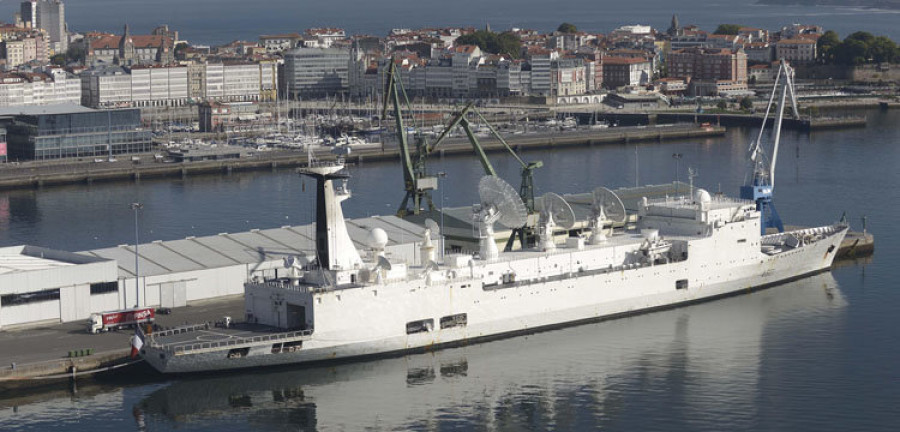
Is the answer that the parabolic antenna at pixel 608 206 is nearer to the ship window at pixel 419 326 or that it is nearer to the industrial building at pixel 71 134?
the ship window at pixel 419 326

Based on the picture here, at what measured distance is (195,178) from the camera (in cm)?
5494

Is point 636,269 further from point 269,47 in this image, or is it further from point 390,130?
point 269,47

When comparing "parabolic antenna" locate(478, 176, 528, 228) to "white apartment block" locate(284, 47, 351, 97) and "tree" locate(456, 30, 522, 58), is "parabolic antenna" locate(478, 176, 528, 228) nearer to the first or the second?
"white apartment block" locate(284, 47, 351, 97)

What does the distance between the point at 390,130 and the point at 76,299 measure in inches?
1659

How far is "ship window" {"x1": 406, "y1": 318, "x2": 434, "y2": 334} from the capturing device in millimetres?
26580

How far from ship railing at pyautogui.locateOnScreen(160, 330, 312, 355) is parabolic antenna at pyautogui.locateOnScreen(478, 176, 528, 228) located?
595 centimetres

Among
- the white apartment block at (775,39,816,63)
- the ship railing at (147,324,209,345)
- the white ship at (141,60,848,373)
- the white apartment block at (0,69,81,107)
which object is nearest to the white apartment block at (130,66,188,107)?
the white apartment block at (0,69,81,107)

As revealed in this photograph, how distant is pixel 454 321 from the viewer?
27.2m

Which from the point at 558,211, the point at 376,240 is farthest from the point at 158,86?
the point at 376,240

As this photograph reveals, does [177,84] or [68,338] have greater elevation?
[177,84]

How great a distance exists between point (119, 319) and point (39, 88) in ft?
182

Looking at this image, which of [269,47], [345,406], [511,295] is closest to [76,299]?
[345,406]

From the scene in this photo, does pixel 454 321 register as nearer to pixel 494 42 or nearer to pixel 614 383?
pixel 614 383

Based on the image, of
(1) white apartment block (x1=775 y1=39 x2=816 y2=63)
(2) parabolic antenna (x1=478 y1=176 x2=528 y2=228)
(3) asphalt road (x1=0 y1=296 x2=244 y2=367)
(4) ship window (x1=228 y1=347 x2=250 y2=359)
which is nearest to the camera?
(3) asphalt road (x1=0 y1=296 x2=244 y2=367)
